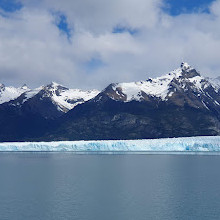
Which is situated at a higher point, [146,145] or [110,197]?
[146,145]

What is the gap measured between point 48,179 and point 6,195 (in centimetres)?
Result: 1441

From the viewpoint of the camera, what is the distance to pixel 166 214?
33.0 meters

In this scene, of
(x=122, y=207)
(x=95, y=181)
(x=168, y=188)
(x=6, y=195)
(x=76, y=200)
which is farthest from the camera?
(x=95, y=181)

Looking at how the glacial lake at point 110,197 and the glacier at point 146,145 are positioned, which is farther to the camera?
the glacier at point 146,145

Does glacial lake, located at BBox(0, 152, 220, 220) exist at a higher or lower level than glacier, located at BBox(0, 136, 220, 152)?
lower

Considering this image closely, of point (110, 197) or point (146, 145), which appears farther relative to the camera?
point (146, 145)

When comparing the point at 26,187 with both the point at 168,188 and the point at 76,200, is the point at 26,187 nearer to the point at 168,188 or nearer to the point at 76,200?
the point at 76,200

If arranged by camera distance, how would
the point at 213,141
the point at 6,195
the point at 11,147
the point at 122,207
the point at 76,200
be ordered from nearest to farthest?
the point at 122,207, the point at 76,200, the point at 6,195, the point at 213,141, the point at 11,147

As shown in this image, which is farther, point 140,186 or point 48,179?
point 48,179

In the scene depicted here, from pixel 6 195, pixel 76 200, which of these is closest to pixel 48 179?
pixel 6 195

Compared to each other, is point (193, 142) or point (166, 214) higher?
point (193, 142)

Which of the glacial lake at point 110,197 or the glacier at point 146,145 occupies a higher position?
the glacier at point 146,145

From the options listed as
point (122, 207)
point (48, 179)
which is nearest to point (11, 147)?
point (48, 179)

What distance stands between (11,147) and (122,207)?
11428 centimetres
